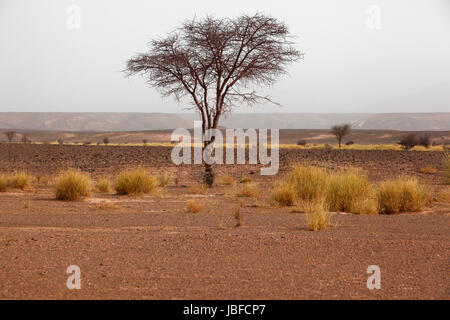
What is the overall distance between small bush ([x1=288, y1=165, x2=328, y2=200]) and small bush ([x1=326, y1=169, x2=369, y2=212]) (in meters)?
0.38

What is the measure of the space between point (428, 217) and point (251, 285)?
25.7 feet

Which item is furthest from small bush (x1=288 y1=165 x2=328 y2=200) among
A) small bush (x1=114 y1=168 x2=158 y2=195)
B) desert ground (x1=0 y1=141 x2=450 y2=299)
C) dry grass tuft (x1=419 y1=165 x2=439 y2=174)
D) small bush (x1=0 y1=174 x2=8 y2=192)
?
dry grass tuft (x1=419 y1=165 x2=439 y2=174)

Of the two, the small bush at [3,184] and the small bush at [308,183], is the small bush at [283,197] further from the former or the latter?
the small bush at [3,184]

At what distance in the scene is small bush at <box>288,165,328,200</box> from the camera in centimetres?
1598

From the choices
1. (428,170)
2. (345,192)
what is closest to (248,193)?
(345,192)

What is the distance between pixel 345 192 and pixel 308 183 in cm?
183

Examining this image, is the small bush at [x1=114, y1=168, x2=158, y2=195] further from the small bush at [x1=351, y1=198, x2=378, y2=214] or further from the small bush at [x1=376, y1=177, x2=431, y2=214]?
the small bush at [x1=376, y1=177, x2=431, y2=214]

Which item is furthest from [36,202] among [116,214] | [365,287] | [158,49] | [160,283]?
[365,287]

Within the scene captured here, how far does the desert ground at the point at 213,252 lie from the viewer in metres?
6.36

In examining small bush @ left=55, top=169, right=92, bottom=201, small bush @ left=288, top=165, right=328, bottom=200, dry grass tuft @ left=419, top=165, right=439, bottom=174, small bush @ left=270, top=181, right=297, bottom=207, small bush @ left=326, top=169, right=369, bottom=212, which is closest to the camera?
small bush @ left=326, top=169, right=369, bottom=212

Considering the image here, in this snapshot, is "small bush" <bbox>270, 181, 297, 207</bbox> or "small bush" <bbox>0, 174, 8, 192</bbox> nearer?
"small bush" <bbox>270, 181, 297, 207</bbox>

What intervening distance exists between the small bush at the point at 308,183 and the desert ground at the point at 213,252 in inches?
54.5
